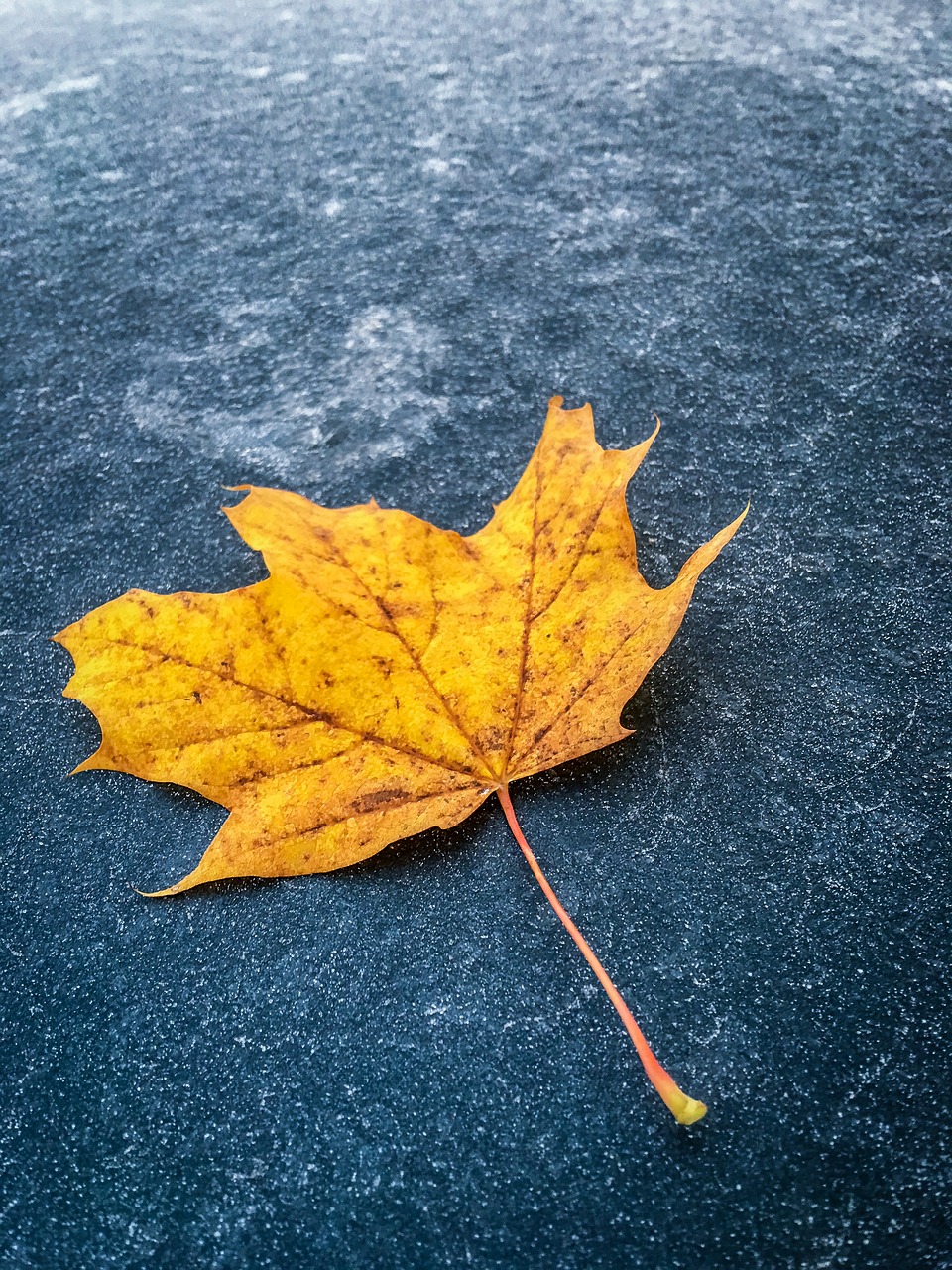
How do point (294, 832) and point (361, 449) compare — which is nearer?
point (294, 832)

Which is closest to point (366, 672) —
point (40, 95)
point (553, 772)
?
point (553, 772)

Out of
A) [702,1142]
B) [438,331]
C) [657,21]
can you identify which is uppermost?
[657,21]

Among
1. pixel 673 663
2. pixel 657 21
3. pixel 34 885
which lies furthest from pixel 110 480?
pixel 657 21

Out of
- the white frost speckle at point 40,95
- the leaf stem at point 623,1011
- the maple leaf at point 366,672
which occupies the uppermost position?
the white frost speckle at point 40,95

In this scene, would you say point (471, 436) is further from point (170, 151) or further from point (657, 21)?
point (657, 21)

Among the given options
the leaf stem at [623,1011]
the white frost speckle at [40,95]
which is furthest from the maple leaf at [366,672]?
the white frost speckle at [40,95]

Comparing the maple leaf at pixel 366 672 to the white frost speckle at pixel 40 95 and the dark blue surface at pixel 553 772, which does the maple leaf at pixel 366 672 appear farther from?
the white frost speckle at pixel 40 95

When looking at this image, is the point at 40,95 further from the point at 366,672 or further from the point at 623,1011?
the point at 623,1011
